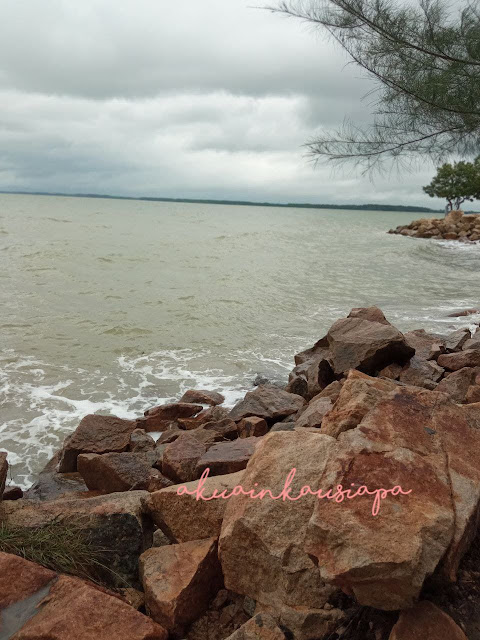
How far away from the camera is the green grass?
3070 mm

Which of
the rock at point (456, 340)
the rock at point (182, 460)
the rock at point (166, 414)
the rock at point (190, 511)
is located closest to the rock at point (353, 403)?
the rock at point (190, 511)

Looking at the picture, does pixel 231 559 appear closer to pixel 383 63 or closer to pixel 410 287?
pixel 383 63

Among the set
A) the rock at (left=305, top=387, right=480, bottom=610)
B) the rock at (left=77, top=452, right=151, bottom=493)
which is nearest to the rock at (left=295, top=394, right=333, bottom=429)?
the rock at (left=77, top=452, right=151, bottom=493)

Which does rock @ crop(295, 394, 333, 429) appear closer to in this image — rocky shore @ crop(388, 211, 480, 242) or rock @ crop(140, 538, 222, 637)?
rock @ crop(140, 538, 222, 637)

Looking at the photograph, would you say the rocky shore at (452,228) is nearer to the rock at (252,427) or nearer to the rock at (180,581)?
the rock at (252,427)

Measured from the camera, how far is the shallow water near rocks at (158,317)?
8227 mm

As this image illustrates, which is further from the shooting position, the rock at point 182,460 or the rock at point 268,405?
the rock at point 268,405

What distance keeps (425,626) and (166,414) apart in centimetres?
541

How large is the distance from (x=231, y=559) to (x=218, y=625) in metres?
0.38

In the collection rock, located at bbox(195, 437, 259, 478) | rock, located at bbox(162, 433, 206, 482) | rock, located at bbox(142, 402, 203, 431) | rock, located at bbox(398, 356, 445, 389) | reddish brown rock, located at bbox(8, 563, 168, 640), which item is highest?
rock, located at bbox(398, 356, 445, 389)

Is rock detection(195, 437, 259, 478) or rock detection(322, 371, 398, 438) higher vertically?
rock detection(322, 371, 398, 438)

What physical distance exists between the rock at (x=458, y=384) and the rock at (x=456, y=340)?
2.31 metres

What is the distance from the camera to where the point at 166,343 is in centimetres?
1134

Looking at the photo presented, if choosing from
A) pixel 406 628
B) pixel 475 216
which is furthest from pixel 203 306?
pixel 475 216
